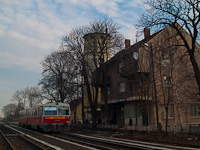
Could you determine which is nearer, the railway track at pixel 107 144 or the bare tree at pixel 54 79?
the railway track at pixel 107 144

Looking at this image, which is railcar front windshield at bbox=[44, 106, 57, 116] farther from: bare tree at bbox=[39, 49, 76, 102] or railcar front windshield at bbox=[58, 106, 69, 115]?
bare tree at bbox=[39, 49, 76, 102]

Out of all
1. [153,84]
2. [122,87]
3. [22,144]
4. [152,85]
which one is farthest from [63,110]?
[122,87]

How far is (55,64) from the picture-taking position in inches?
1820

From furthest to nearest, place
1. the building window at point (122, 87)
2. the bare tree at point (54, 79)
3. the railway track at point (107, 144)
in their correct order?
the bare tree at point (54, 79), the building window at point (122, 87), the railway track at point (107, 144)

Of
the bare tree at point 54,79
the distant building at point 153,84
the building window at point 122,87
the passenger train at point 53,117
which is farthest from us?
the bare tree at point 54,79

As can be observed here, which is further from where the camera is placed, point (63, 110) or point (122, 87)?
point (122, 87)

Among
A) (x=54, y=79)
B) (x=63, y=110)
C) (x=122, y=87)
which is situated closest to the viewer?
(x=63, y=110)

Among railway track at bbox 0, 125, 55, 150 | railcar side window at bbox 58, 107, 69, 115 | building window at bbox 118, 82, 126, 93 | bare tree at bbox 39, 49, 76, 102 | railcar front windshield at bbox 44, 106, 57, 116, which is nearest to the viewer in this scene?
railway track at bbox 0, 125, 55, 150

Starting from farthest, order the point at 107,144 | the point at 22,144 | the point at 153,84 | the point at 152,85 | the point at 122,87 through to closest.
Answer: the point at 122,87 < the point at 153,84 < the point at 152,85 < the point at 22,144 < the point at 107,144

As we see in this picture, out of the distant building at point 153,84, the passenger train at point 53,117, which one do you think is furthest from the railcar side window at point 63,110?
the distant building at point 153,84

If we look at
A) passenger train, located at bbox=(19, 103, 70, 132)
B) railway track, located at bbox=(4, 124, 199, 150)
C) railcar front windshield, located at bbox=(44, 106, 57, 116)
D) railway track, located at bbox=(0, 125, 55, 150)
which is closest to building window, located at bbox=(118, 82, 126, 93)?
passenger train, located at bbox=(19, 103, 70, 132)

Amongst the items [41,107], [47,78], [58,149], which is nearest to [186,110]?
[41,107]

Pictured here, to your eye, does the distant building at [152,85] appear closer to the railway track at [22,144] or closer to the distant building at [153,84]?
the distant building at [153,84]

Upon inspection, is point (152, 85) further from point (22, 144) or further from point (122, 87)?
point (22, 144)
